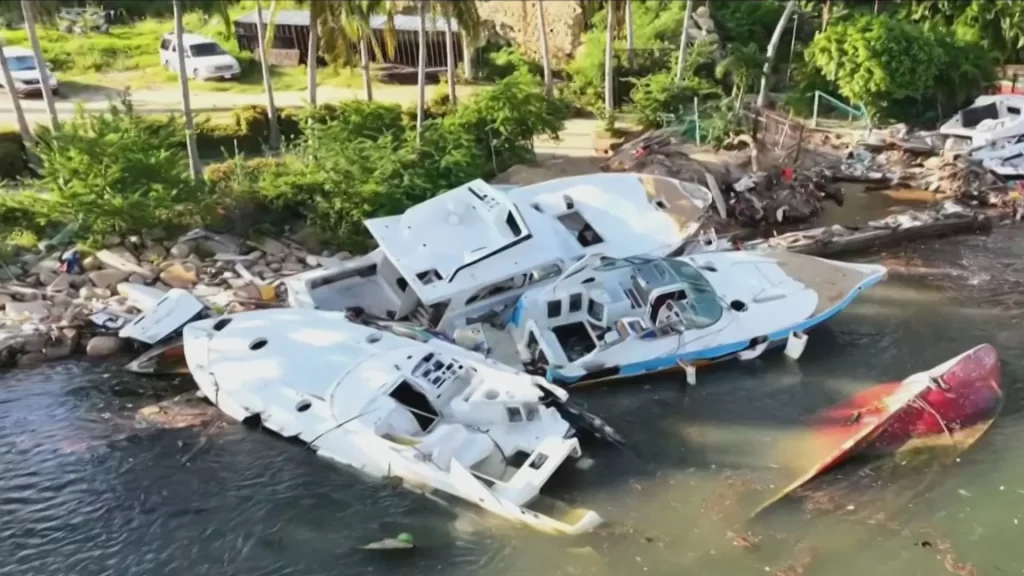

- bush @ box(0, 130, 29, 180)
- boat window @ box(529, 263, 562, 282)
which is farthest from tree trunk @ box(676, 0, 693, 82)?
bush @ box(0, 130, 29, 180)

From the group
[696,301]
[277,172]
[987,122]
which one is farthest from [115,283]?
[987,122]

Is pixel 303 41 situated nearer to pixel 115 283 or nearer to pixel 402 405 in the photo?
pixel 115 283

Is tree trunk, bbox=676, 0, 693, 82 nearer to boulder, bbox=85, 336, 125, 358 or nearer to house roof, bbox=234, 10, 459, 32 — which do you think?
house roof, bbox=234, 10, 459, 32

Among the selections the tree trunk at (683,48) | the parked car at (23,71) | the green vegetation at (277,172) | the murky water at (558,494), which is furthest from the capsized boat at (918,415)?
the parked car at (23,71)

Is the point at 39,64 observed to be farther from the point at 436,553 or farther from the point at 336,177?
the point at 436,553

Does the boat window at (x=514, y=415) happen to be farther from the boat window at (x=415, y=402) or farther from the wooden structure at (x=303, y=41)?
the wooden structure at (x=303, y=41)
